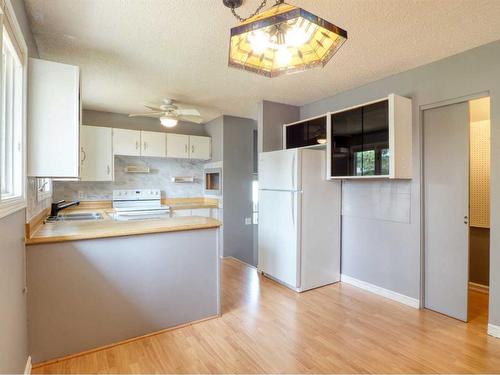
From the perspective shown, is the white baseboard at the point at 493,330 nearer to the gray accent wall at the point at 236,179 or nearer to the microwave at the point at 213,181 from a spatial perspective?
the gray accent wall at the point at 236,179

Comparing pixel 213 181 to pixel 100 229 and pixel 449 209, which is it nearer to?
pixel 100 229

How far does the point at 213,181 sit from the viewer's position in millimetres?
5125

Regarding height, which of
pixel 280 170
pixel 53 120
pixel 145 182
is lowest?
pixel 145 182

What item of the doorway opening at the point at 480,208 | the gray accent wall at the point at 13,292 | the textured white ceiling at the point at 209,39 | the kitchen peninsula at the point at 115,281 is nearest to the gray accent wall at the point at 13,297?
the gray accent wall at the point at 13,292

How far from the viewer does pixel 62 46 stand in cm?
239

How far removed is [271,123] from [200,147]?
1632 millimetres

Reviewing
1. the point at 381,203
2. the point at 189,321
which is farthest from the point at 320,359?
the point at 381,203

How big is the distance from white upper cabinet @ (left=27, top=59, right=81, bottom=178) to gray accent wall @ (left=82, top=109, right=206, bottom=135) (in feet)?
9.22

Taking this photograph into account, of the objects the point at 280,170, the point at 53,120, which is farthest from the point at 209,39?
the point at 280,170

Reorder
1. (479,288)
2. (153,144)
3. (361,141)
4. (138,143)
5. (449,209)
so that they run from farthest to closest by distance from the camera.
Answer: (153,144), (138,143), (479,288), (361,141), (449,209)

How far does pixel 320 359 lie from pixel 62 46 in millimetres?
3249

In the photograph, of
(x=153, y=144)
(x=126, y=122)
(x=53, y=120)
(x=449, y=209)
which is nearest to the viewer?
(x=53, y=120)

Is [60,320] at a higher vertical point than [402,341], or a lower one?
higher

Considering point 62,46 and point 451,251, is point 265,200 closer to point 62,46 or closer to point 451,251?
point 451,251
